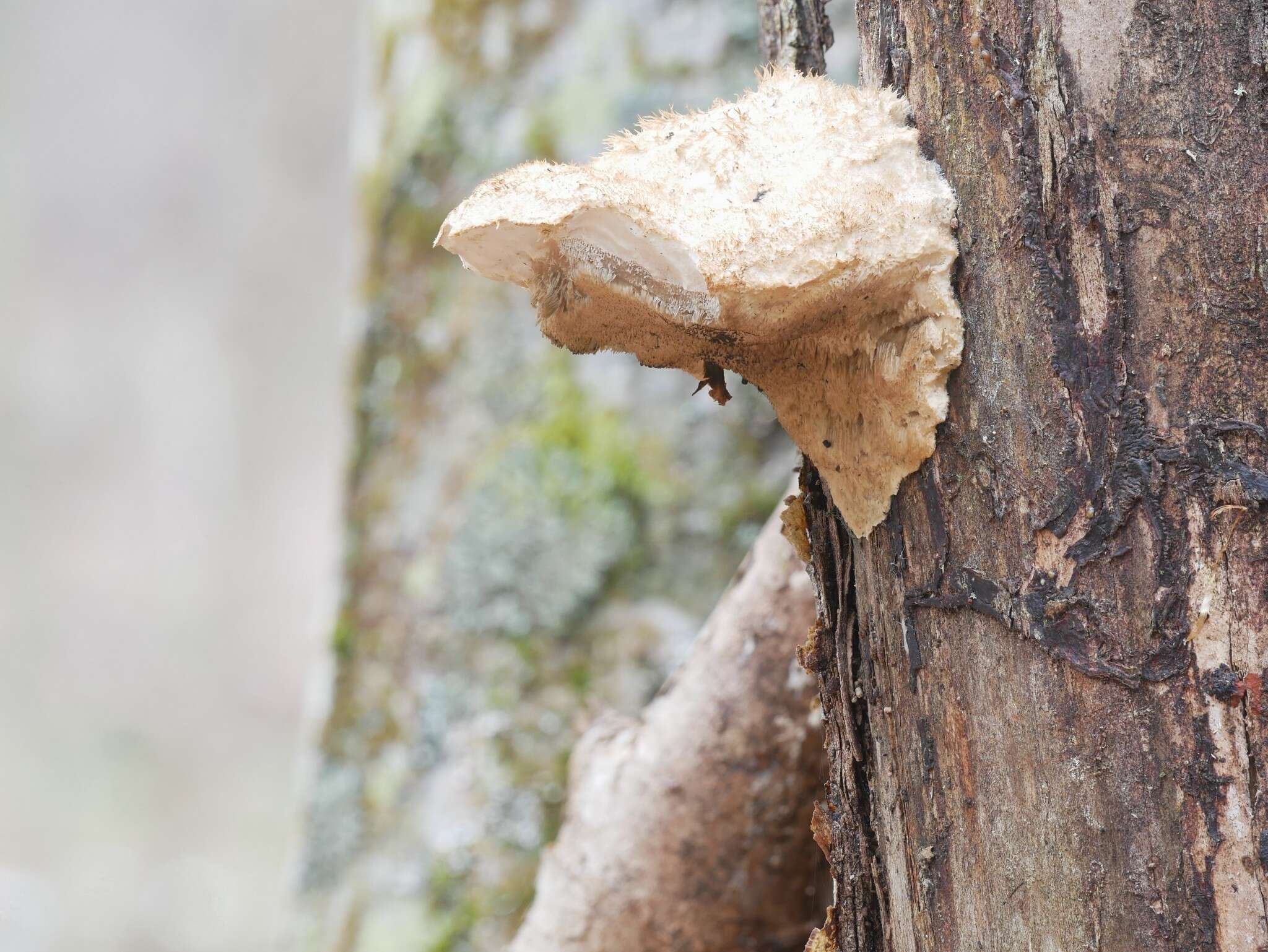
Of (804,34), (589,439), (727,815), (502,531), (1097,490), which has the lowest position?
(727,815)

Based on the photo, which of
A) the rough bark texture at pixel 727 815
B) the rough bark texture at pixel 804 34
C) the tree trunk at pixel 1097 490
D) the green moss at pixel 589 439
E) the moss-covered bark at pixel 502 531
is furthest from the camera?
the green moss at pixel 589 439

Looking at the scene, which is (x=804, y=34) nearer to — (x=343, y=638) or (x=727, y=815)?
(x=727, y=815)

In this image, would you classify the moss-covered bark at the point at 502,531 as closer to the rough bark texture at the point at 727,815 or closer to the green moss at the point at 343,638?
the green moss at the point at 343,638

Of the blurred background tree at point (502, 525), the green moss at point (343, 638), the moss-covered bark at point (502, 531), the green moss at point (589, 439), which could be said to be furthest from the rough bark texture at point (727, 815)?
the green moss at point (343, 638)

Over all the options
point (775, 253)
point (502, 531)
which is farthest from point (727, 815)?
point (775, 253)

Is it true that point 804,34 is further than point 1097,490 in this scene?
Yes

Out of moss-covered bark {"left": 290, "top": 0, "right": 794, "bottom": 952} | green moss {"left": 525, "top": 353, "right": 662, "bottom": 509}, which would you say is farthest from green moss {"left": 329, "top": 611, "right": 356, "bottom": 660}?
green moss {"left": 525, "top": 353, "right": 662, "bottom": 509}

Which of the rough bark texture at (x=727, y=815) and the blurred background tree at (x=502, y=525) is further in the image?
the blurred background tree at (x=502, y=525)
